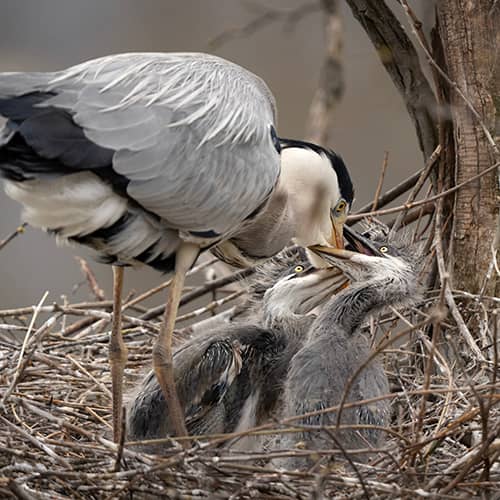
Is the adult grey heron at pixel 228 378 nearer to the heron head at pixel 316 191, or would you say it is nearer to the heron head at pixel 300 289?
the heron head at pixel 300 289

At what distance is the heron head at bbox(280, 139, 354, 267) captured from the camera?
3.46 metres

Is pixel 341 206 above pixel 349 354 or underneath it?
above

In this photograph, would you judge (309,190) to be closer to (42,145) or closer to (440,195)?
(440,195)

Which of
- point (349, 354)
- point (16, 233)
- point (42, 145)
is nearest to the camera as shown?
point (42, 145)

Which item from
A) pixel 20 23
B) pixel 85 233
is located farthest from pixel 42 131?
pixel 20 23

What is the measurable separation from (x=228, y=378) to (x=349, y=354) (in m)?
0.32

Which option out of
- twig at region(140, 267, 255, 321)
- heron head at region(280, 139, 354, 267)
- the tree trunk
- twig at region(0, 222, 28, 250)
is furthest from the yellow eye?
twig at region(0, 222, 28, 250)

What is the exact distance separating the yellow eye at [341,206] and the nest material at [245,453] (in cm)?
37

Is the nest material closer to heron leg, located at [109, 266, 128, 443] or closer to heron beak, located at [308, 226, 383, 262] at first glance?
heron leg, located at [109, 266, 128, 443]

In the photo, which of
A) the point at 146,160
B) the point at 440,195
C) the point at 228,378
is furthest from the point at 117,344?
the point at 440,195

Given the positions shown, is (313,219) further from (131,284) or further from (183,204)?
(131,284)

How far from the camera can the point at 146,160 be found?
2.84 m

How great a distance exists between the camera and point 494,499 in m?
2.54

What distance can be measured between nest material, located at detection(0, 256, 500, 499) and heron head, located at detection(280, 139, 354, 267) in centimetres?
34
